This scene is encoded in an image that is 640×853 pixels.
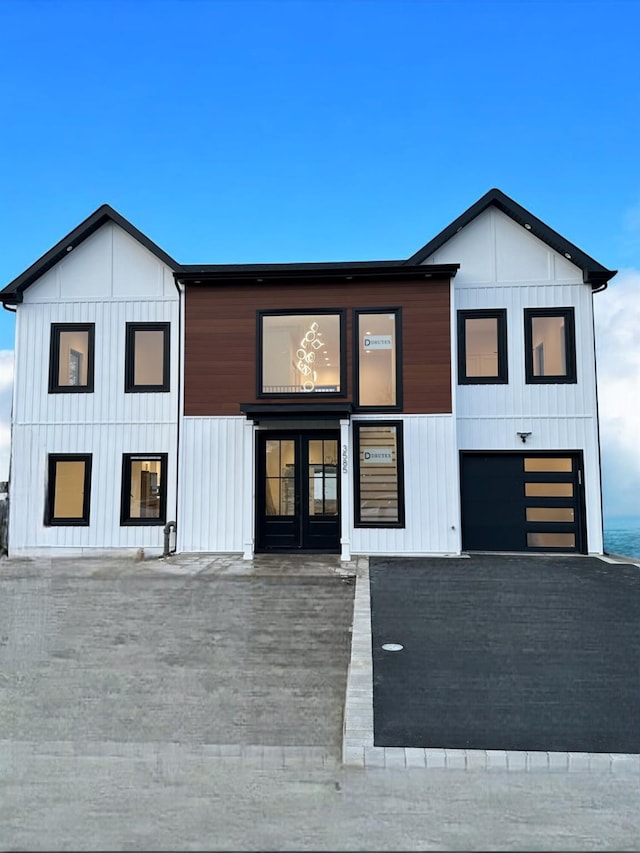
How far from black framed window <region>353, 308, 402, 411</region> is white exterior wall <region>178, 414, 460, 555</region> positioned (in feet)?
1.51

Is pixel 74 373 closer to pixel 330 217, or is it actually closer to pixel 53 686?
pixel 53 686

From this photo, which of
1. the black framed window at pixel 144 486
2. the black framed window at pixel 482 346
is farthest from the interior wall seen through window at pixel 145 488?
the black framed window at pixel 482 346

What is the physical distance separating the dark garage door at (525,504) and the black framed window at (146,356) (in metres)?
6.45

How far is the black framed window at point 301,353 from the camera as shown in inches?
404

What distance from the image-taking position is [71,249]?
36.7ft

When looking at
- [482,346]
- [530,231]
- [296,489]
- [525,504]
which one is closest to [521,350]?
[482,346]

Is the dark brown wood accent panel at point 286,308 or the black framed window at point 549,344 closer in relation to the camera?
the dark brown wood accent panel at point 286,308

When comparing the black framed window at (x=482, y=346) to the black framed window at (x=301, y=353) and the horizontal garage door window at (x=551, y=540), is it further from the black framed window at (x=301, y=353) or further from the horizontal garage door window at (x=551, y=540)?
the horizontal garage door window at (x=551, y=540)

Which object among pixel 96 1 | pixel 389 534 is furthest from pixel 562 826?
pixel 96 1

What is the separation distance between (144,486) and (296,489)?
3.21 metres

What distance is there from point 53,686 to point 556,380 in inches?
381

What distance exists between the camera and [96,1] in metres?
13.9

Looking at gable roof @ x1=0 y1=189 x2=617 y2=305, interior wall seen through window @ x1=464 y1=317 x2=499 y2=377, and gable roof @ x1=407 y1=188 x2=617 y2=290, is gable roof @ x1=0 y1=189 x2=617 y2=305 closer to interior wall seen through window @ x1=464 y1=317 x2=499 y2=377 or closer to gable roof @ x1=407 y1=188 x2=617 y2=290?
gable roof @ x1=407 y1=188 x2=617 y2=290

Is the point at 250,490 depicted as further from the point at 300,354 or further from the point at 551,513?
the point at 551,513
